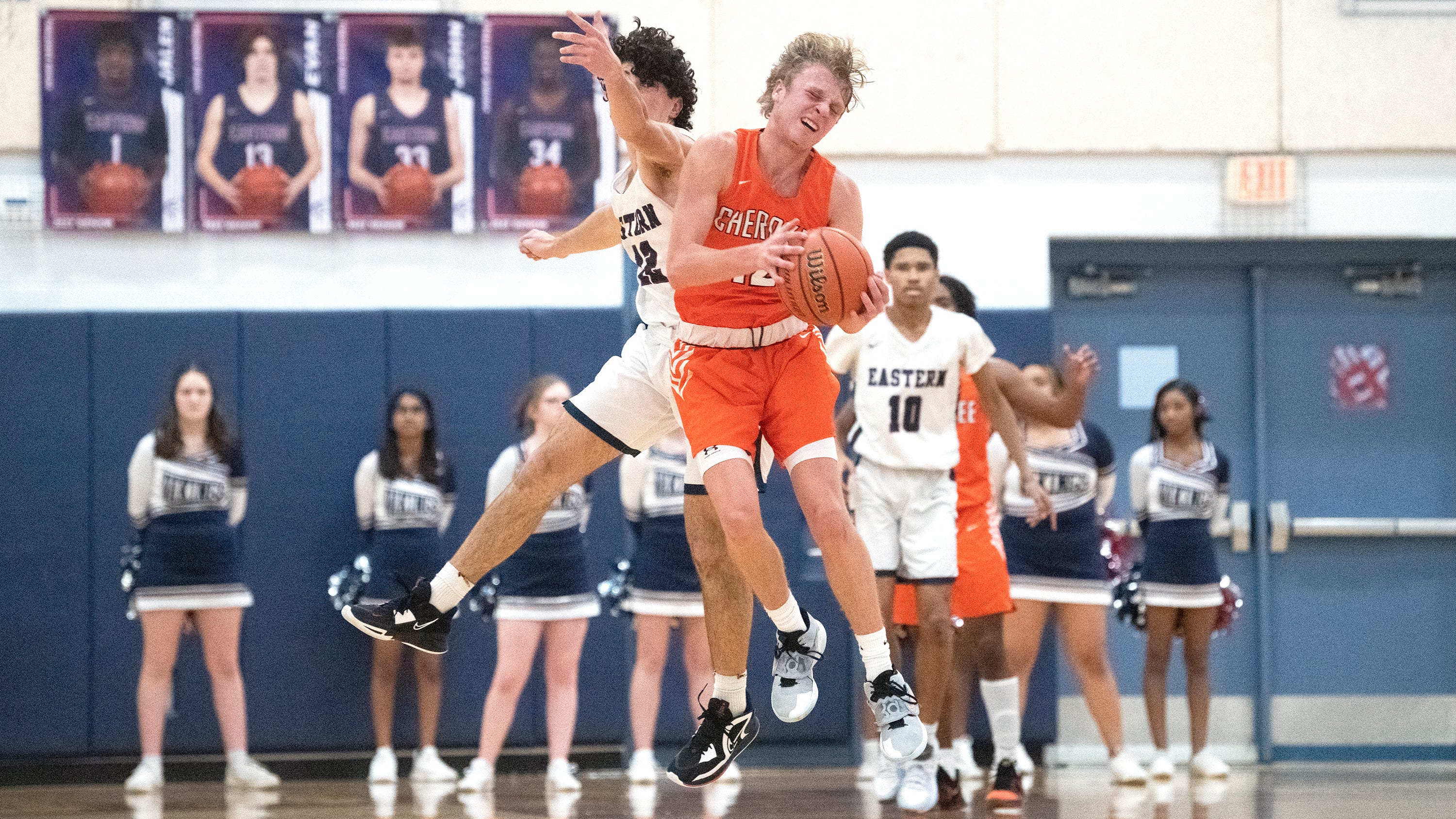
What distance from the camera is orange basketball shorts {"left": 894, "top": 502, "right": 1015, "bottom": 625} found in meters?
6.12

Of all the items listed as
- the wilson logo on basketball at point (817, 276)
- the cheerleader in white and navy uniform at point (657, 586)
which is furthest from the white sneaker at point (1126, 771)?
the wilson logo on basketball at point (817, 276)

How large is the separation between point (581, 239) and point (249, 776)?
403 centimetres

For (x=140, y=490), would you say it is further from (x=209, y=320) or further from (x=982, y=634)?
(x=982, y=634)

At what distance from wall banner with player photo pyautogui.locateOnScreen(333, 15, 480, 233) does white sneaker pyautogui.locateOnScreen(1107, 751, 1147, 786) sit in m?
4.42

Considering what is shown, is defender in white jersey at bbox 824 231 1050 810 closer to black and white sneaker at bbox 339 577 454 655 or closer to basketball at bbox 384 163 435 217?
black and white sneaker at bbox 339 577 454 655

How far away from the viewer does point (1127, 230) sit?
28.4 ft

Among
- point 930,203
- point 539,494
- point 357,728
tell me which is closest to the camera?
point 539,494

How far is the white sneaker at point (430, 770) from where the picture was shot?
7438 mm

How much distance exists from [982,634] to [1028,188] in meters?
3.22

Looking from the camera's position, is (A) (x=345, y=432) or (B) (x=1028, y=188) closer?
(A) (x=345, y=432)

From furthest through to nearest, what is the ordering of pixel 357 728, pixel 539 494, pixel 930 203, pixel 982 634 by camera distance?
pixel 930 203, pixel 357 728, pixel 982 634, pixel 539 494

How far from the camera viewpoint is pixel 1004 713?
627 centimetres

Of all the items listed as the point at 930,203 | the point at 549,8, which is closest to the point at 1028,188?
the point at 930,203

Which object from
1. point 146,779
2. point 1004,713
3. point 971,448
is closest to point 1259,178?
point 971,448
